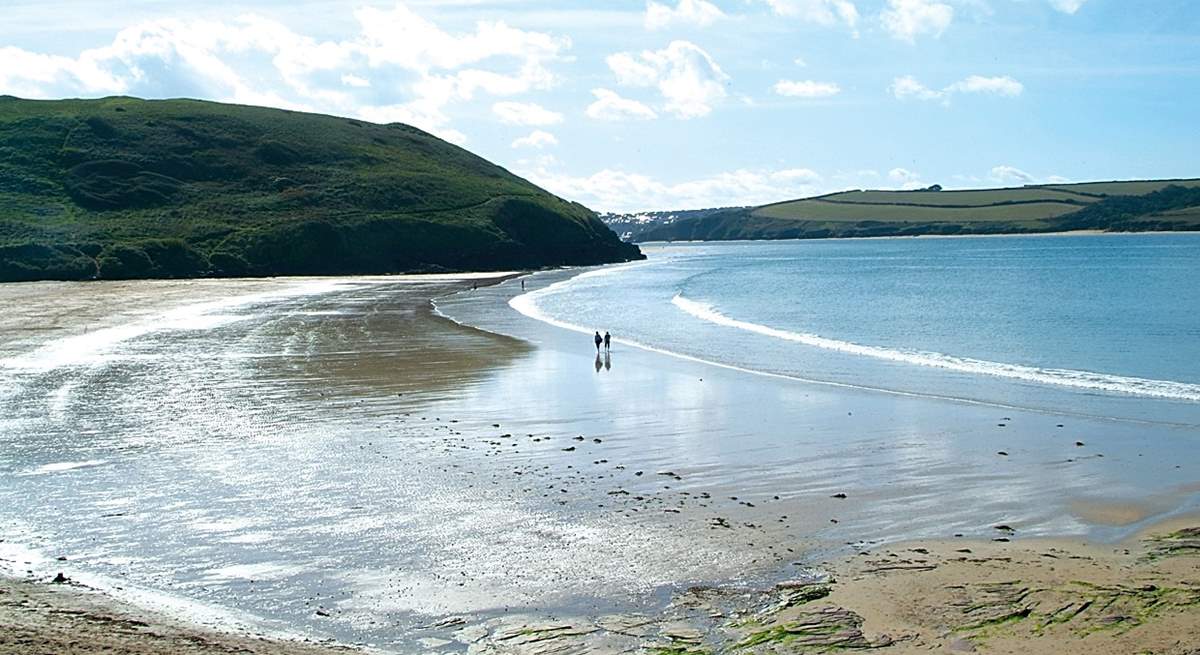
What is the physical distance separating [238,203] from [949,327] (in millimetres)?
100130

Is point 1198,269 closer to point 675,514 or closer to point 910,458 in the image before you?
point 910,458

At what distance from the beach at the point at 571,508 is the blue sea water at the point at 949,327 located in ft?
12.9

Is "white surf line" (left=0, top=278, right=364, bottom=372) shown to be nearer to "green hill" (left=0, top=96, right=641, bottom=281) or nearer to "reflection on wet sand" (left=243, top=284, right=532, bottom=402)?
"reflection on wet sand" (left=243, top=284, right=532, bottom=402)

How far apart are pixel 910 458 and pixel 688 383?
11.7 meters

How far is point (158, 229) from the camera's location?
11738 cm

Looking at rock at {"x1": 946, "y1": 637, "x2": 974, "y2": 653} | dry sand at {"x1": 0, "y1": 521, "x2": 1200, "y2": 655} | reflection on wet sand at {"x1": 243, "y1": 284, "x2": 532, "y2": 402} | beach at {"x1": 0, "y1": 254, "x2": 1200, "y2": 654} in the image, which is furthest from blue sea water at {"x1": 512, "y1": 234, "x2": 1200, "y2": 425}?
rock at {"x1": 946, "y1": 637, "x2": 974, "y2": 653}

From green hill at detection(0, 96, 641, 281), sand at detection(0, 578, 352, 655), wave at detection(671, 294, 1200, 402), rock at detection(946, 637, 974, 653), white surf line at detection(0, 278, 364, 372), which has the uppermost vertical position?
green hill at detection(0, 96, 641, 281)

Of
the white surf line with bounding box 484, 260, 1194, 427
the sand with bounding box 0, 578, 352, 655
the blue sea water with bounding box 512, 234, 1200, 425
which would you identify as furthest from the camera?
the blue sea water with bounding box 512, 234, 1200, 425

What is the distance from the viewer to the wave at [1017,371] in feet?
98.1

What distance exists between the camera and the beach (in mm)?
11805

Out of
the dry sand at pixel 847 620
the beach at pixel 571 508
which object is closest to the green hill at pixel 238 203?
the beach at pixel 571 508

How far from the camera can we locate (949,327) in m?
51.8

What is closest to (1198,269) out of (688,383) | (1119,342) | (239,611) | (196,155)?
(1119,342)

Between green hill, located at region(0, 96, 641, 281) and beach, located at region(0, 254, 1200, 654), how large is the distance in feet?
266
